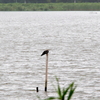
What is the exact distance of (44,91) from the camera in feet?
84.5

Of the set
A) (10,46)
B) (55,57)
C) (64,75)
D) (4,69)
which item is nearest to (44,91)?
(64,75)

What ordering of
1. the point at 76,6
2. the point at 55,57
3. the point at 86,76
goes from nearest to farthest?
the point at 86,76 < the point at 55,57 < the point at 76,6

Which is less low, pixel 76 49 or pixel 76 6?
pixel 76 49

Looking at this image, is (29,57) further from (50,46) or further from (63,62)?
(50,46)

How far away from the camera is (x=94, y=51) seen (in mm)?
44656

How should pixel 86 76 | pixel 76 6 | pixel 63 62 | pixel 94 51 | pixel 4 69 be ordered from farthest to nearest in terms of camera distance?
pixel 76 6 < pixel 94 51 < pixel 63 62 < pixel 4 69 < pixel 86 76

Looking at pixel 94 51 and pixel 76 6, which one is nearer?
pixel 94 51

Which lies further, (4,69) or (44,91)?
(4,69)

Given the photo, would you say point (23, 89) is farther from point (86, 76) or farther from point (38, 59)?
point (38, 59)

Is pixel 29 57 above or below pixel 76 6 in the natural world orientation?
above

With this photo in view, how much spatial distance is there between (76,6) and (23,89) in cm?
14630

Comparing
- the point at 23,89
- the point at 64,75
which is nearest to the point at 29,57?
the point at 64,75

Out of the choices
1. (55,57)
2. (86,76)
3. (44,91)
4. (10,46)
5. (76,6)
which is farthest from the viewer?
(76,6)

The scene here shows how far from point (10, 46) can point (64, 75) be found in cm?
2003
